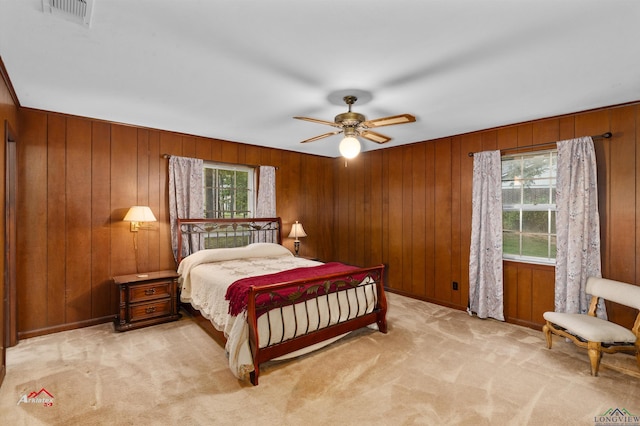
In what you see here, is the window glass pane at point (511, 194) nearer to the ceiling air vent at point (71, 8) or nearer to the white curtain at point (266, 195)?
the white curtain at point (266, 195)

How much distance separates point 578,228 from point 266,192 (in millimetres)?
4386

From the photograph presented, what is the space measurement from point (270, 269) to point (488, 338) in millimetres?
2724

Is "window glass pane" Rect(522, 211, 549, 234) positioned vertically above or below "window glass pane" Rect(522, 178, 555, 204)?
below

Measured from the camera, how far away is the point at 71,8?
1.77 m

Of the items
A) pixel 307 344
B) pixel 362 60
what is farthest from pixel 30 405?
pixel 362 60

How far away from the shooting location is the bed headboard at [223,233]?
447cm

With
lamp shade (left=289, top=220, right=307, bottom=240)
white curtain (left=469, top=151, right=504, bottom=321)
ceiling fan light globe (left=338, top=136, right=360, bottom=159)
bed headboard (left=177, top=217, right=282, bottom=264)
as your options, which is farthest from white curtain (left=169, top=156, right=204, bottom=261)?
white curtain (left=469, top=151, right=504, bottom=321)

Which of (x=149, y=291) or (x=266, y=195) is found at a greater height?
(x=266, y=195)

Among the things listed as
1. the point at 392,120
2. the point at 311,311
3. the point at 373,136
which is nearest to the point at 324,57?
the point at 392,120

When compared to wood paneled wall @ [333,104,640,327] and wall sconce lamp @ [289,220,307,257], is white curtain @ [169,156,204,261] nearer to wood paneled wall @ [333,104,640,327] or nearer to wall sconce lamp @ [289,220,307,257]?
wall sconce lamp @ [289,220,307,257]

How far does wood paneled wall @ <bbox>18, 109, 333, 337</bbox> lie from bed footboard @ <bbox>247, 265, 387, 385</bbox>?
96.4 inches

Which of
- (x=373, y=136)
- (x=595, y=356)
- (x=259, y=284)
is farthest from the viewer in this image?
(x=373, y=136)

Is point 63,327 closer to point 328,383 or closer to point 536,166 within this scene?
point 328,383

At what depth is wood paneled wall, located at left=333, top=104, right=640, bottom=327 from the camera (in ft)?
10.6
